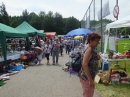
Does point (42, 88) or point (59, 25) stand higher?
point (59, 25)

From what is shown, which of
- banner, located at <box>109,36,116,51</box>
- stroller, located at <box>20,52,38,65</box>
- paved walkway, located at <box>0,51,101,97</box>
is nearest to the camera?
paved walkway, located at <box>0,51,101,97</box>

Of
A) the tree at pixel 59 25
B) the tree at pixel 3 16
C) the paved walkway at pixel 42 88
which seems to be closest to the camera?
the paved walkway at pixel 42 88

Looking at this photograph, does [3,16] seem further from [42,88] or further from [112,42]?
[42,88]

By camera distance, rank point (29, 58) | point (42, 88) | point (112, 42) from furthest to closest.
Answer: point (29, 58) < point (112, 42) < point (42, 88)

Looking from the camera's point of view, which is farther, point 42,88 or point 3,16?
point 3,16

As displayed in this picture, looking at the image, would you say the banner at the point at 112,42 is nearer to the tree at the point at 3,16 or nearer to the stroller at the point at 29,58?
the stroller at the point at 29,58

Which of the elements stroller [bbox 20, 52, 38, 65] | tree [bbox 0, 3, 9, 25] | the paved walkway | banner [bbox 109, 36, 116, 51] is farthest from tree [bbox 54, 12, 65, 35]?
the paved walkway

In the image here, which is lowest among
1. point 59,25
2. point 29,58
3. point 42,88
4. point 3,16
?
A: point 42,88

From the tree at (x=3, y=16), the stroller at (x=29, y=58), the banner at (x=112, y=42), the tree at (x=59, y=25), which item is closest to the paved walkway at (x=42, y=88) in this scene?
the banner at (x=112, y=42)

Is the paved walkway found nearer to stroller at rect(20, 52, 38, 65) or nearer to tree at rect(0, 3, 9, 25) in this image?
stroller at rect(20, 52, 38, 65)

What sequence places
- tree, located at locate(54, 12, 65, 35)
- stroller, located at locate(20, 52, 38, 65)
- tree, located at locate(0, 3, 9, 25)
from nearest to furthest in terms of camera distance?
stroller, located at locate(20, 52, 38, 65)
tree, located at locate(0, 3, 9, 25)
tree, located at locate(54, 12, 65, 35)

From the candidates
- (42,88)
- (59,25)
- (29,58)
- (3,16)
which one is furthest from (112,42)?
(59,25)

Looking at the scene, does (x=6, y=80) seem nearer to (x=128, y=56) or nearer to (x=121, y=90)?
(x=121, y=90)

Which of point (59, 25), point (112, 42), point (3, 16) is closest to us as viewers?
point (112, 42)
